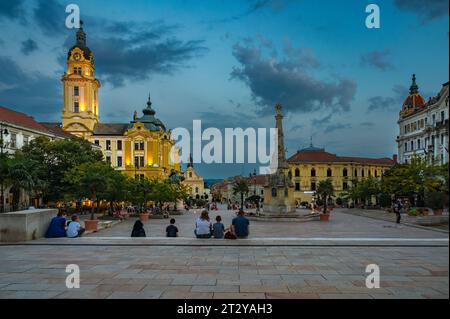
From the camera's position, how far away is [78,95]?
297ft

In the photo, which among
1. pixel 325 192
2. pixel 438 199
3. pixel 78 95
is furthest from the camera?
pixel 78 95

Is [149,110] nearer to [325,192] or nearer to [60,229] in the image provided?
[325,192]

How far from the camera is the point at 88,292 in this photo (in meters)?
7.52

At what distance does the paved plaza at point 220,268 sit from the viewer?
24.7ft

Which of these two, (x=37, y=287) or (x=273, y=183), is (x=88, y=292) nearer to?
(x=37, y=287)

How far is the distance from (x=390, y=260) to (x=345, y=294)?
15.2ft

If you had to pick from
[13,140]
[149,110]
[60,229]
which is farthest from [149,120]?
[60,229]

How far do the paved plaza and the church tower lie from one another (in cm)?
8046

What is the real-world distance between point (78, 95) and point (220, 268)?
A: 8973 centimetres

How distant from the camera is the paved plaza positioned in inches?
297

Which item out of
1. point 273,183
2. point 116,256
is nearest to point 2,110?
point 273,183

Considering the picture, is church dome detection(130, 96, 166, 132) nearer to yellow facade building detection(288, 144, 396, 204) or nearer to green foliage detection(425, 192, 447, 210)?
yellow facade building detection(288, 144, 396, 204)

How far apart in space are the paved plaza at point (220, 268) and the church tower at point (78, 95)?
80459 millimetres
